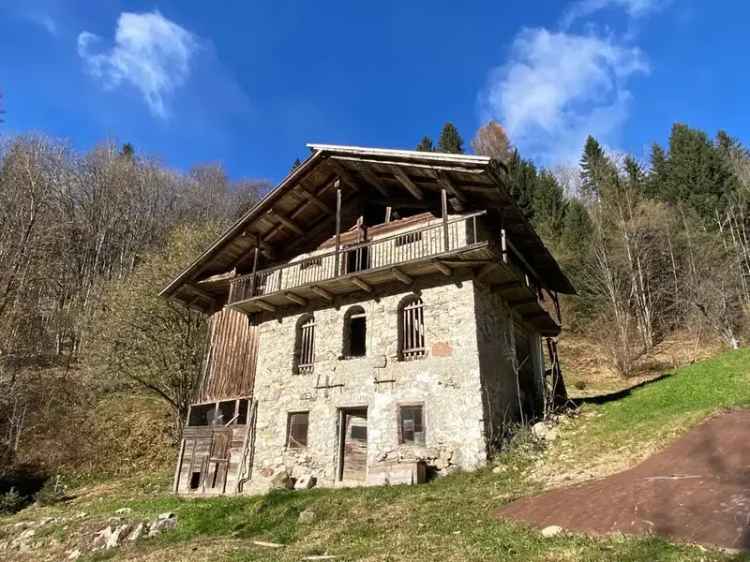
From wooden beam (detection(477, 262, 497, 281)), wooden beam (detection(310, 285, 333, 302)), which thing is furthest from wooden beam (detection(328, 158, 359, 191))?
wooden beam (detection(477, 262, 497, 281))

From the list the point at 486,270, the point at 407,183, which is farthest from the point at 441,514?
the point at 407,183

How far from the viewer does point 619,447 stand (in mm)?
10930

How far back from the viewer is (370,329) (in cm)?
1479

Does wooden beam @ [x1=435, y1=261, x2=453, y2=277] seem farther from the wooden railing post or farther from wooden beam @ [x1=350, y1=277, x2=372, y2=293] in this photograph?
the wooden railing post

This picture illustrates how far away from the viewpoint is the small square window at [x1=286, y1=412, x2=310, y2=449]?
589 inches

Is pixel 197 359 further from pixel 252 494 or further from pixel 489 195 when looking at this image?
pixel 489 195

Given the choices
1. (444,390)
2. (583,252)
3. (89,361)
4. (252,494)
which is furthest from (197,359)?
(583,252)

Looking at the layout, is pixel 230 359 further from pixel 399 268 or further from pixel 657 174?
pixel 657 174

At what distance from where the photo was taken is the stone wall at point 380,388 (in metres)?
12.6

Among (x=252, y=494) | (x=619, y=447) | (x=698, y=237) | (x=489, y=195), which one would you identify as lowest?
(x=252, y=494)

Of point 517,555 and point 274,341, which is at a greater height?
point 274,341

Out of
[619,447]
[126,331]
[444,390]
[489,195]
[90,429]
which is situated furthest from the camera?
[90,429]

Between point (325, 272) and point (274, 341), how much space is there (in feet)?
9.57

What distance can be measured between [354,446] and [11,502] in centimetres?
1332
